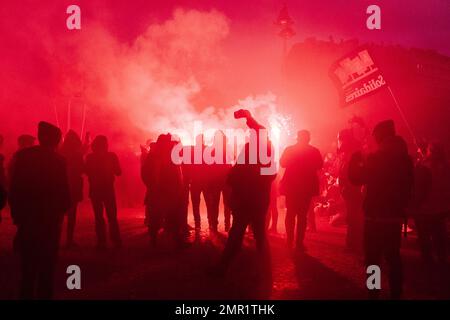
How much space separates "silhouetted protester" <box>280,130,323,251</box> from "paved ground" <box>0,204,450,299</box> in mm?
519

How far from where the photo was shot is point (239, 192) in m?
5.02

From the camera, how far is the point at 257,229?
204 inches

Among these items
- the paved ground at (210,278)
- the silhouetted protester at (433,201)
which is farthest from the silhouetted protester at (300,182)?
the silhouetted protester at (433,201)

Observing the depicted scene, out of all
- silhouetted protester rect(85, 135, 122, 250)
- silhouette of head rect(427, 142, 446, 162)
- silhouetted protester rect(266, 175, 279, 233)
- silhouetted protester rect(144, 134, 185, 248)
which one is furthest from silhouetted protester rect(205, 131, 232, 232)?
silhouette of head rect(427, 142, 446, 162)

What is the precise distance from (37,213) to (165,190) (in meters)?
2.88

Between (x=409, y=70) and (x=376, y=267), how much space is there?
13.6 m

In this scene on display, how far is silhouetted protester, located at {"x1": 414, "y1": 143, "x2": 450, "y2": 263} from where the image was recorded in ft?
18.8

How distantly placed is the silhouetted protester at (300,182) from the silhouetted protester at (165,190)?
196 cm

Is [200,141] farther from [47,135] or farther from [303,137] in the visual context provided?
[47,135]

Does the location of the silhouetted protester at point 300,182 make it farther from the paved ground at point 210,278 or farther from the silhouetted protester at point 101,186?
the silhouetted protester at point 101,186

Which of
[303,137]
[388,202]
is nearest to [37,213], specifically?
[388,202]

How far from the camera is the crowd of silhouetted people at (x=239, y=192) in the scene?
373 centimetres

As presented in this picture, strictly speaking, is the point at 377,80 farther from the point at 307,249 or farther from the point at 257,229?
the point at 257,229

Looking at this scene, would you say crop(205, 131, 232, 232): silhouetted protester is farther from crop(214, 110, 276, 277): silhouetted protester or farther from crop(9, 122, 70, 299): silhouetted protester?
crop(9, 122, 70, 299): silhouetted protester
